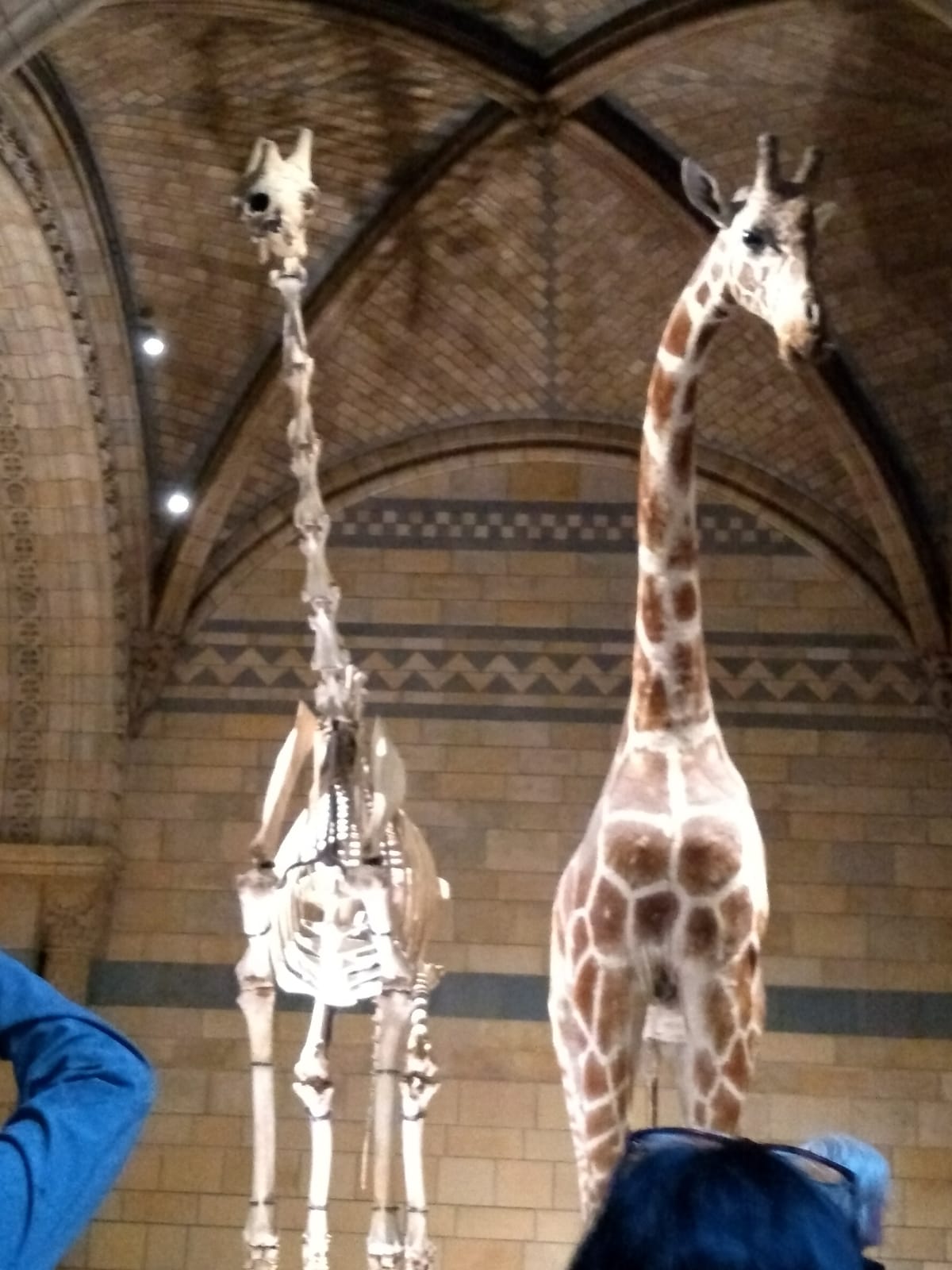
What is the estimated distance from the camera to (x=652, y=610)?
4855mm

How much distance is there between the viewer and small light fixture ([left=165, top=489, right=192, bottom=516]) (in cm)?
1048

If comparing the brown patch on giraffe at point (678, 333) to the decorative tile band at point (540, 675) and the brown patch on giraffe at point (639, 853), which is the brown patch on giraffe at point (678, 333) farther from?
the decorative tile band at point (540, 675)

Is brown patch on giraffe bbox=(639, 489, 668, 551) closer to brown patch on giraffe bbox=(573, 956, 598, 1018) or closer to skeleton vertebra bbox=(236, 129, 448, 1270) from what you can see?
brown patch on giraffe bbox=(573, 956, 598, 1018)

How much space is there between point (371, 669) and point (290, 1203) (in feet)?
10.1

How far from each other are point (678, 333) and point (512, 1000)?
228 inches

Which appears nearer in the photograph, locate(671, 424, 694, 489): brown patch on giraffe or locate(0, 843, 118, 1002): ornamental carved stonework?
locate(671, 424, 694, 489): brown patch on giraffe

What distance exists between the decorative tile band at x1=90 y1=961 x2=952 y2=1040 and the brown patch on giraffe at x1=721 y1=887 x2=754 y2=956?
17.5 feet

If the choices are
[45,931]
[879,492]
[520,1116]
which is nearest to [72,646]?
[45,931]

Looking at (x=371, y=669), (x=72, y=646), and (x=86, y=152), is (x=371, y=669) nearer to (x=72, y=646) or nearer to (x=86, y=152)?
(x=72, y=646)

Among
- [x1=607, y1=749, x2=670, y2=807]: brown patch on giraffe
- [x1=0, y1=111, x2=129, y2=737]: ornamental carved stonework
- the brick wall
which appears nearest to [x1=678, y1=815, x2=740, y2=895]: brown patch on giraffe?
[x1=607, y1=749, x2=670, y2=807]: brown patch on giraffe

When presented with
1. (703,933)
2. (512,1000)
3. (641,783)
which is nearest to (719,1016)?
(703,933)

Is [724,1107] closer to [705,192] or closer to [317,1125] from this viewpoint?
[317,1125]

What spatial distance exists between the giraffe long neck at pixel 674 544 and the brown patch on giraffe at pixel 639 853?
314mm

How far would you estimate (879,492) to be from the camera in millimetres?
10211
